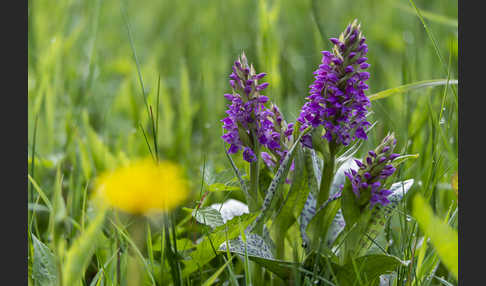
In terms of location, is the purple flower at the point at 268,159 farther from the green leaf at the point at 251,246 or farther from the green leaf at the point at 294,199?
the green leaf at the point at 251,246

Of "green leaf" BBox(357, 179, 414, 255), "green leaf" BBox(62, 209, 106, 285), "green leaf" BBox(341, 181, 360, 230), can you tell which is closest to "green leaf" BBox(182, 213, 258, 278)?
"green leaf" BBox(341, 181, 360, 230)

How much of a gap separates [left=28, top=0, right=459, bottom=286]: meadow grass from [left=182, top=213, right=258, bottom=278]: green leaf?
0.20 ft

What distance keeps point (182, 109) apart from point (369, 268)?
185 cm

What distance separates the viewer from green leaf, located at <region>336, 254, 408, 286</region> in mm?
1467

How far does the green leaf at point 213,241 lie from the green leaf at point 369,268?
0.33 m

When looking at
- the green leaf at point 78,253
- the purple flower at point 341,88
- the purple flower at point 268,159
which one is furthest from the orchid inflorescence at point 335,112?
the green leaf at point 78,253

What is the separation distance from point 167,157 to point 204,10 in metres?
2.74

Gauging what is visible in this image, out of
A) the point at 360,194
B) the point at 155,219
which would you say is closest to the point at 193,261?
the point at 155,219

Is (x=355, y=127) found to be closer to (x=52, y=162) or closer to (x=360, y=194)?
(x=360, y=194)

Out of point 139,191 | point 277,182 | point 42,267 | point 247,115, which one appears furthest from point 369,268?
point 42,267

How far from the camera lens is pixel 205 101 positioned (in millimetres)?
3260

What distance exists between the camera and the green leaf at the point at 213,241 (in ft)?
5.12

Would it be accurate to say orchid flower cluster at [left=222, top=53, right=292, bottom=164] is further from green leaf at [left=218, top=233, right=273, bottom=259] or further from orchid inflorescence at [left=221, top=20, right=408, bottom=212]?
green leaf at [left=218, top=233, right=273, bottom=259]

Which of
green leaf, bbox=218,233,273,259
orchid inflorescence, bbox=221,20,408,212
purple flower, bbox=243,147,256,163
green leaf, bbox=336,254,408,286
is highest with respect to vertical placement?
orchid inflorescence, bbox=221,20,408,212
